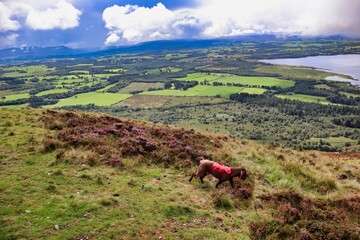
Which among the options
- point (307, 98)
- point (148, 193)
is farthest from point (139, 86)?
point (148, 193)

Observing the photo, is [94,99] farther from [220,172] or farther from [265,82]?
[220,172]

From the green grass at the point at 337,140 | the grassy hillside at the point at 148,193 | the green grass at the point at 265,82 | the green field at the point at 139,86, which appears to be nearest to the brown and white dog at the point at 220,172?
the grassy hillside at the point at 148,193

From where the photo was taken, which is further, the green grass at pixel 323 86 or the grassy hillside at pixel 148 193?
the green grass at pixel 323 86

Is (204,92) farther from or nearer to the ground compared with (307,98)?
farther from the ground

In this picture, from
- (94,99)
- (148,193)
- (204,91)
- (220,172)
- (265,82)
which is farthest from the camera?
(265,82)

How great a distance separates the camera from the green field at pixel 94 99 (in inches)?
5118

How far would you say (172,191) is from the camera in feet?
44.8

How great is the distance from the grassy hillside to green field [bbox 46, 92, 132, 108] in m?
114

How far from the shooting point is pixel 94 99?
13788 centimetres

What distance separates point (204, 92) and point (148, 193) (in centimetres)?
14859

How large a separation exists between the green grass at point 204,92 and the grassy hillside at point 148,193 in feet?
441

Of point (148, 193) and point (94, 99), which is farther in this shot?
point (94, 99)

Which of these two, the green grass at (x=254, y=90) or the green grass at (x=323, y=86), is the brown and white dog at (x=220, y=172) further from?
the green grass at (x=323, y=86)

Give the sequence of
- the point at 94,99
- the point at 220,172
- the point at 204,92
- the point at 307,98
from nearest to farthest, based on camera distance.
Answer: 1. the point at 220,172
2. the point at 94,99
3. the point at 307,98
4. the point at 204,92
